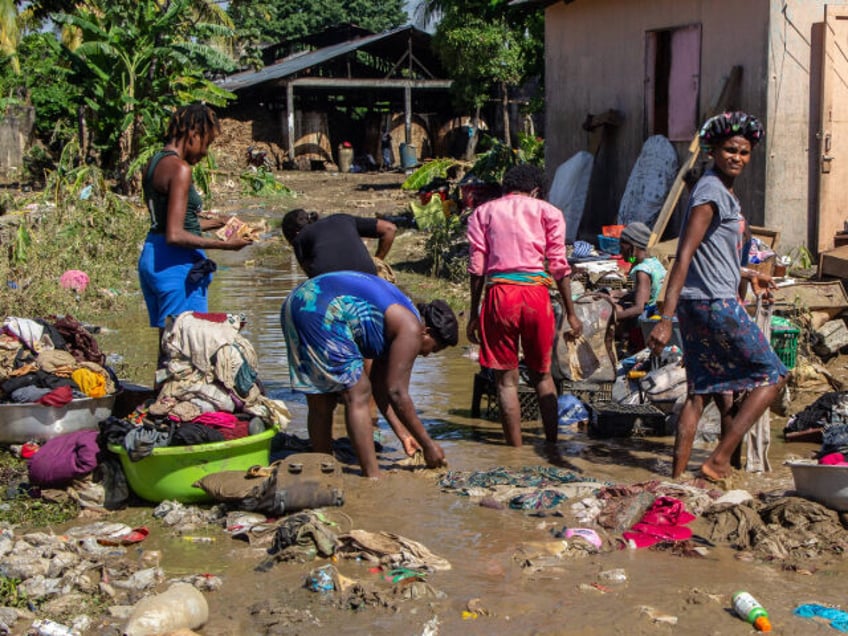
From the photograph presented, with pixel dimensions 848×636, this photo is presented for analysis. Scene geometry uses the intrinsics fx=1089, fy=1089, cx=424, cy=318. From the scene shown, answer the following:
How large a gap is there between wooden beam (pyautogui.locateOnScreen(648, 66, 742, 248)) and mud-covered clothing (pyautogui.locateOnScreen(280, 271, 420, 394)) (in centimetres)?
603

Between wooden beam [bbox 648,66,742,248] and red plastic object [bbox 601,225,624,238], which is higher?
wooden beam [bbox 648,66,742,248]

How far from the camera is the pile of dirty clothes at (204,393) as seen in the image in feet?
18.2

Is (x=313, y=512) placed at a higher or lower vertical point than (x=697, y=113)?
lower

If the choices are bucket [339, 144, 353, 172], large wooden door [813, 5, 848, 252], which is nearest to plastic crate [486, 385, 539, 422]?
large wooden door [813, 5, 848, 252]

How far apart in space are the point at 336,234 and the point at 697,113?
7.50m

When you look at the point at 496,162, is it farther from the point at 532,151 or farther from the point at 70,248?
the point at 70,248

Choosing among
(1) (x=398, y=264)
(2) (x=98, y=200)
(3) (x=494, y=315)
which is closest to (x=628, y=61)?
(1) (x=398, y=264)

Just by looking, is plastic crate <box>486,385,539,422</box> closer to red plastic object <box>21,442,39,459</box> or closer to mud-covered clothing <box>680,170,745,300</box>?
mud-covered clothing <box>680,170,745,300</box>

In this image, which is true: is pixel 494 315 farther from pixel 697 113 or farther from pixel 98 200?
pixel 98 200

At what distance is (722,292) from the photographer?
18.0 ft

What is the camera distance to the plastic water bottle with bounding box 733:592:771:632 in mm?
3992

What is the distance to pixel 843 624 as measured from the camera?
402 centimetres

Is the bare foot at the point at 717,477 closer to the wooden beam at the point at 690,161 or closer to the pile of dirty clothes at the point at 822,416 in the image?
the pile of dirty clothes at the point at 822,416

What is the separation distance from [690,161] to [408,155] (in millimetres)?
23102
